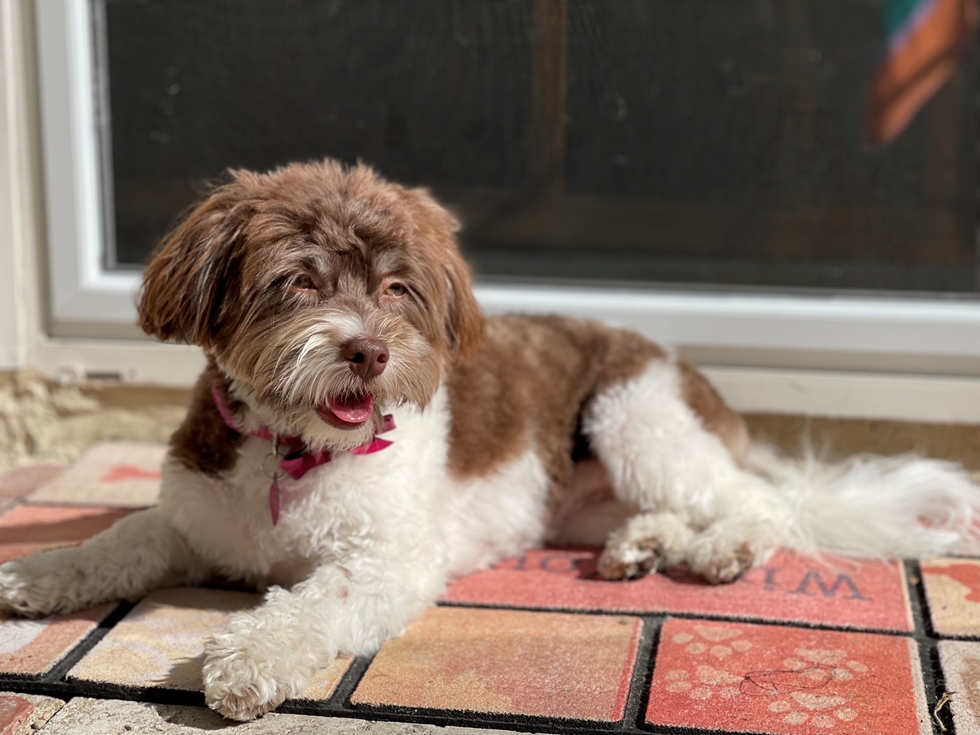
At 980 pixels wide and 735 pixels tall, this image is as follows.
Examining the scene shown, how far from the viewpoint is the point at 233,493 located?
2793 millimetres

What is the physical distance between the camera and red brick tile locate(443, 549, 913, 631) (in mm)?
2898

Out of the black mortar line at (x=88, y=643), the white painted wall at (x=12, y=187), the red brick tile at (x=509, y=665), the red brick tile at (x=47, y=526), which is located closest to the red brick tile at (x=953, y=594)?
the red brick tile at (x=509, y=665)

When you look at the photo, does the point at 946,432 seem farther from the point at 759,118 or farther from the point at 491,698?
the point at 491,698

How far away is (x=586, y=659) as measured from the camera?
2.63 metres

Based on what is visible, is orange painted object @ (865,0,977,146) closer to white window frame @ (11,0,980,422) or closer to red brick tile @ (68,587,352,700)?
white window frame @ (11,0,980,422)

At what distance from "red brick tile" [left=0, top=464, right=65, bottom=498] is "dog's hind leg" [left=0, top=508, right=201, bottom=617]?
0.95m

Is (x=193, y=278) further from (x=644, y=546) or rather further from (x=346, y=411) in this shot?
(x=644, y=546)

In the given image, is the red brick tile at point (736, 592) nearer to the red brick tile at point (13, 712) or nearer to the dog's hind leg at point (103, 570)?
the dog's hind leg at point (103, 570)

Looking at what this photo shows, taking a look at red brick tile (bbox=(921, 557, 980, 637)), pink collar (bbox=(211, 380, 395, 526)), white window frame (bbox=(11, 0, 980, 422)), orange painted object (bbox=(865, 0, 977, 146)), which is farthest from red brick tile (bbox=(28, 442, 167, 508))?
orange painted object (bbox=(865, 0, 977, 146))

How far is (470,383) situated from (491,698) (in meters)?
1.00

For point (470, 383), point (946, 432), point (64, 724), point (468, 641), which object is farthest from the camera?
point (946, 432)

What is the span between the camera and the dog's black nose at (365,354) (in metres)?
2.41

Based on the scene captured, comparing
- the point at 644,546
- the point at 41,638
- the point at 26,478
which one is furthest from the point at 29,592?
the point at 644,546

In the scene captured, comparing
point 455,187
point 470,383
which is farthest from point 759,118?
point 470,383
